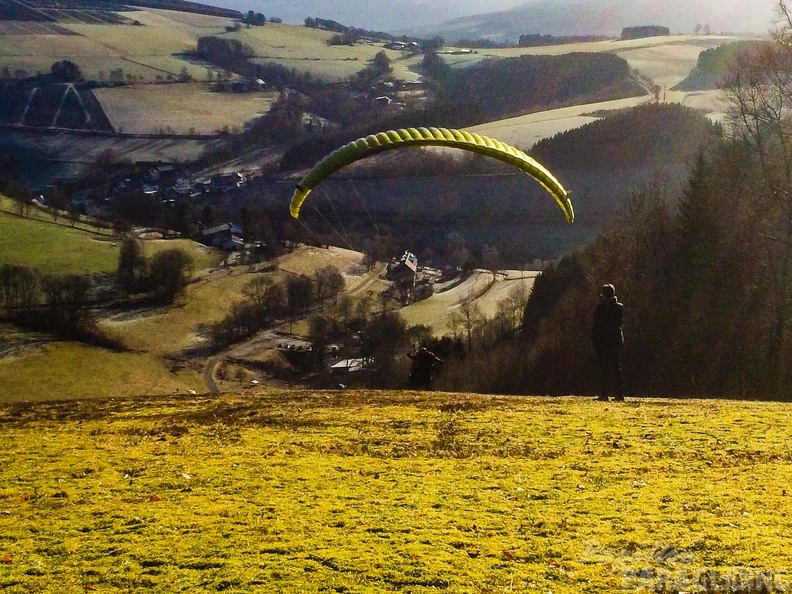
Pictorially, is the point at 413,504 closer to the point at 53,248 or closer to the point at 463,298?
the point at 463,298

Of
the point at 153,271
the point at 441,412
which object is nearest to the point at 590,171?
the point at 153,271

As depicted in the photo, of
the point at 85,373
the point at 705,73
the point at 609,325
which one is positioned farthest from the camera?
the point at 705,73

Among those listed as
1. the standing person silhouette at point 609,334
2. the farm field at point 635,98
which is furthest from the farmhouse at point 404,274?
the standing person silhouette at point 609,334

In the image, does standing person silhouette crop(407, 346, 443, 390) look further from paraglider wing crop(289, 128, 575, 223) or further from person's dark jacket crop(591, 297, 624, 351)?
paraglider wing crop(289, 128, 575, 223)

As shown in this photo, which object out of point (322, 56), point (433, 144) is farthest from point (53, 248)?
point (322, 56)

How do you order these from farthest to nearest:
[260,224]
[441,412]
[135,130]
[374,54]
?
[374,54]
[135,130]
[260,224]
[441,412]

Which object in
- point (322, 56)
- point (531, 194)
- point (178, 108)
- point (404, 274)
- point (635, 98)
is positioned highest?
point (322, 56)

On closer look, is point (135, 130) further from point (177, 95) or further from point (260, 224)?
point (260, 224)
